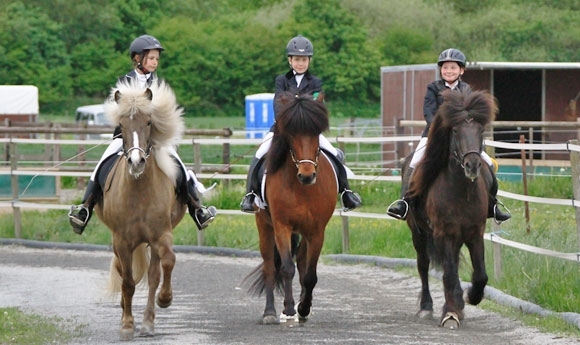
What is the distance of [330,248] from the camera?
1589 centimetres

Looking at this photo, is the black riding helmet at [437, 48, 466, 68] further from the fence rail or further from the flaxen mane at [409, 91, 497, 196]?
the fence rail

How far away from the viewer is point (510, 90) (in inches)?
1262

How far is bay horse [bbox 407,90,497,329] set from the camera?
9.84 meters

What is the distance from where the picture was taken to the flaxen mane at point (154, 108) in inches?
381

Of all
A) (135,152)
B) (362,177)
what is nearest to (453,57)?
(135,152)

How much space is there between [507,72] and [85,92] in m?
32.6

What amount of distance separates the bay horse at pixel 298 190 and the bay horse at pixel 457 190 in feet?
3.07

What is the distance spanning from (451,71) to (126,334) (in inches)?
153

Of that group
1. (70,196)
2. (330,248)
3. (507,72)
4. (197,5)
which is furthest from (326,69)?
(330,248)

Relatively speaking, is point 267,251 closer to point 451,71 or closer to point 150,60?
point 150,60

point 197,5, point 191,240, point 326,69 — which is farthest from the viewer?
point 197,5

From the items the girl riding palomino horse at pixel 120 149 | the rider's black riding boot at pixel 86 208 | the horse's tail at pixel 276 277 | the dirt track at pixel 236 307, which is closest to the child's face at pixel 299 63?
the girl riding palomino horse at pixel 120 149

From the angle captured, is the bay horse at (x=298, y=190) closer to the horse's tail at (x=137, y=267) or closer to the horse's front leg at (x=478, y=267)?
the horse's tail at (x=137, y=267)

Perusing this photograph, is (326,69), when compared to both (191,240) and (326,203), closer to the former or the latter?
(191,240)
